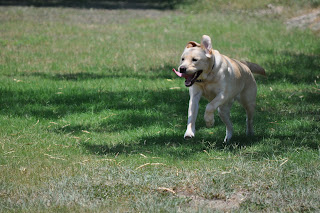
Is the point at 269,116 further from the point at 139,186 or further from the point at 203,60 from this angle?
the point at 139,186

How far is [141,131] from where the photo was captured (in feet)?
24.9

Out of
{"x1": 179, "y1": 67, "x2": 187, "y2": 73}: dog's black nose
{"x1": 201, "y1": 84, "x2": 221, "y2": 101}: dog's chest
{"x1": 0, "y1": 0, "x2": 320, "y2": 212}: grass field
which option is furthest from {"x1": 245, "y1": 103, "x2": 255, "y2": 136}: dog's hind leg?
{"x1": 179, "y1": 67, "x2": 187, "y2": 73}: dog's black nose

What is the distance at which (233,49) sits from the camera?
595 inches

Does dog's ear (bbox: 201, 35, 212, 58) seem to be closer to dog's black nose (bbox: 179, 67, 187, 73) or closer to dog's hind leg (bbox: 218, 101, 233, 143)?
dog's black nose (bbox: 179, 67, 187, 73)

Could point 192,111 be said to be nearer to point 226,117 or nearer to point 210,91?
point 210,91

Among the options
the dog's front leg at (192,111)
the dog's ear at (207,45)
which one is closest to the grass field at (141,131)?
the dog's front leg at (192,111)

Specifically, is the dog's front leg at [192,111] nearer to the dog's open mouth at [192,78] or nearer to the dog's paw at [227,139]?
the dog's open mouth at [192,78]

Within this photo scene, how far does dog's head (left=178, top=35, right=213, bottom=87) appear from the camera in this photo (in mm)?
6188

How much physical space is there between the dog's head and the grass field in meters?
1.01

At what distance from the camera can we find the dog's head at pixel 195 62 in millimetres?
6188

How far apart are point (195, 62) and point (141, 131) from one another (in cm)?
181

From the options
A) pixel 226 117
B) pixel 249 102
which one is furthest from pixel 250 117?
pixel 226 117

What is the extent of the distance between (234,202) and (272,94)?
5.65m

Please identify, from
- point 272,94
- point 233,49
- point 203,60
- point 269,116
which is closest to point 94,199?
point 203,60
